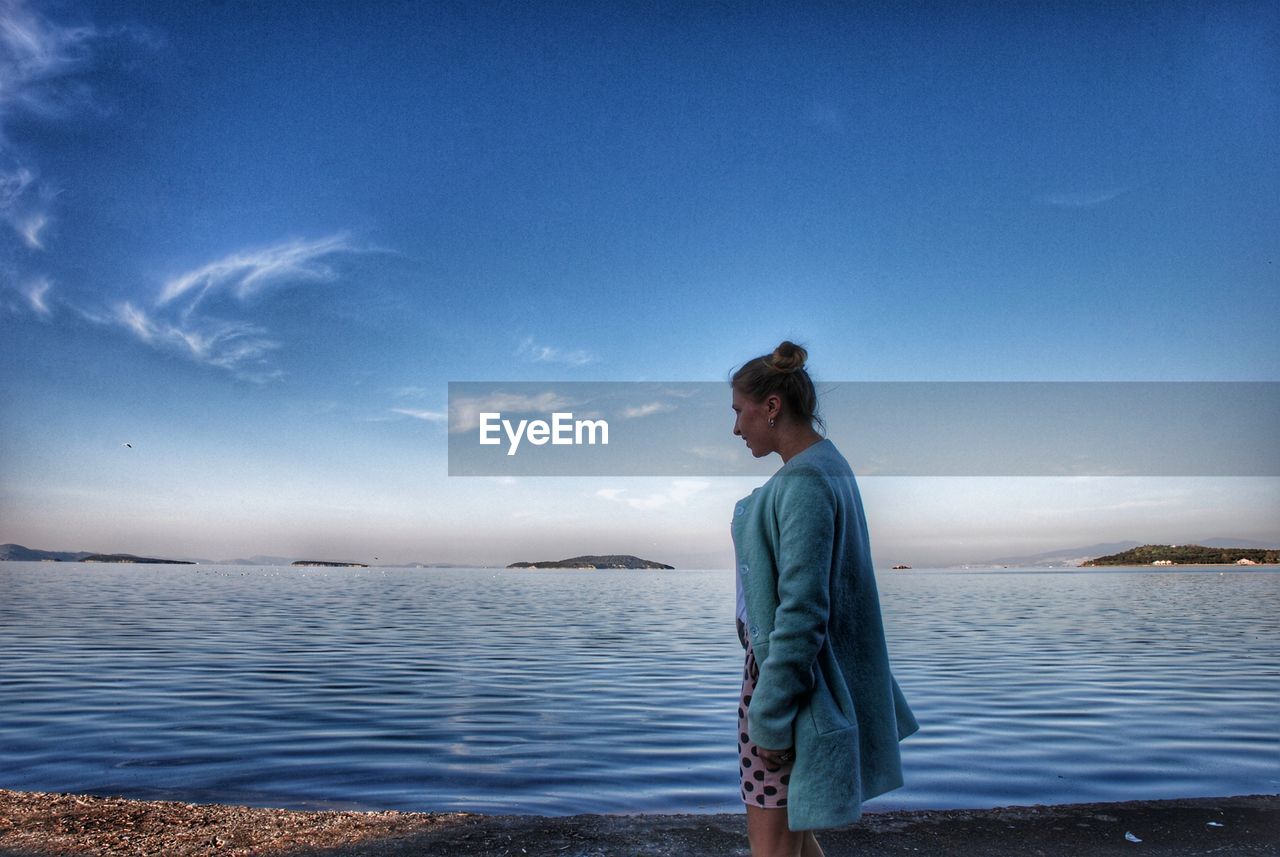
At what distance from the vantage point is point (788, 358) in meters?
2.80

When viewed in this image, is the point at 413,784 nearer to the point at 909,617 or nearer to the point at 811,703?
the point at 811,703

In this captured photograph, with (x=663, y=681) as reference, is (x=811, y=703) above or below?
above

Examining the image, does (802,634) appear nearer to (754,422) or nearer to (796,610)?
(796,610)

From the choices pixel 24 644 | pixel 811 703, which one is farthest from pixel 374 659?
pixel 811 703

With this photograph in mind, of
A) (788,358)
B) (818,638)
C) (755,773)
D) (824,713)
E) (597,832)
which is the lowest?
(597,832)

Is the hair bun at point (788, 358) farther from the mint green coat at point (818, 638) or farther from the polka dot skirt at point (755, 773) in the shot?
the polka dot skirt at point (755, 773)

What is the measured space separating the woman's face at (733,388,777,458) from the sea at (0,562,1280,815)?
434cm

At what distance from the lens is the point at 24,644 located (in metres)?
17.8

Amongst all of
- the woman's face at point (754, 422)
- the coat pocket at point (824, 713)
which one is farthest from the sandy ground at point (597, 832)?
the woman's face at point (754, 422)

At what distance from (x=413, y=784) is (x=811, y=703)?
17.7 feet

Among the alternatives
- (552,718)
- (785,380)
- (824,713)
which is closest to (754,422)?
(785,380)

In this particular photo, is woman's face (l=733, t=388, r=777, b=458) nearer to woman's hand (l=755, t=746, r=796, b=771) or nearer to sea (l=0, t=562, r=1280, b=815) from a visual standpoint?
woman's hand (l=755, t=746, r=796, b=771)

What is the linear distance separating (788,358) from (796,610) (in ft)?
2.62

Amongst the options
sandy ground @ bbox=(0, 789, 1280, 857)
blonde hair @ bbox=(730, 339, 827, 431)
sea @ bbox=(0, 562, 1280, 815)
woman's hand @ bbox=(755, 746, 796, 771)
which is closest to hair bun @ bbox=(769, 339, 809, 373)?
blonde hair @ bbox=(730, 339, 827, 431)
